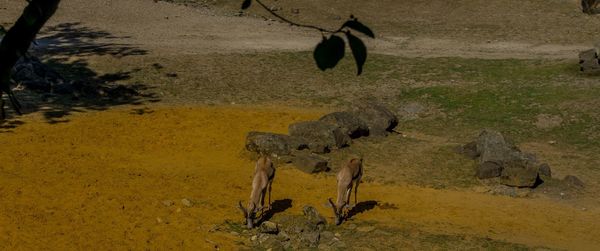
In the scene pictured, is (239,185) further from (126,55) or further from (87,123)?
(126,55)

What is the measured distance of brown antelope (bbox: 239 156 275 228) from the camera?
1416cm

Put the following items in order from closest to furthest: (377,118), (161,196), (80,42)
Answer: (161,196)
(377,118)
(80,42)

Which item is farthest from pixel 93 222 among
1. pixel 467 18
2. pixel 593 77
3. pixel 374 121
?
pixel 467 18

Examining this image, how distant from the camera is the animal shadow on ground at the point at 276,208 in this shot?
14.9 meters

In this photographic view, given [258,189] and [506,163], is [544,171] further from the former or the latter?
[258,189]

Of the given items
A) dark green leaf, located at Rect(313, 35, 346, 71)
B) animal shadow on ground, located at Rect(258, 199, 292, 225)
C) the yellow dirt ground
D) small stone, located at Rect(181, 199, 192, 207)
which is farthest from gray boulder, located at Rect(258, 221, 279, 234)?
dark green leaf, located at Rect(313, 35, 346, 71)

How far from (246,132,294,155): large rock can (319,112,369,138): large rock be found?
1.48m

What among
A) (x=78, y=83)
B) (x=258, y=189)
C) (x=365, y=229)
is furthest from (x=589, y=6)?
(x=258, y=189)

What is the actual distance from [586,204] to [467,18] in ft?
65.1

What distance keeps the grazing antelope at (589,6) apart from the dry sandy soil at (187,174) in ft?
13.5

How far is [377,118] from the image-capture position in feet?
68.8

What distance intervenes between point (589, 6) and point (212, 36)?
16.6 meters

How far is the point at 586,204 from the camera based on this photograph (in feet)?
54.2

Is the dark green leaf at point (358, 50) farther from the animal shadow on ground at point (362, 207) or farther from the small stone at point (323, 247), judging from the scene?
the animal shadow on ground at point (362, 207)
